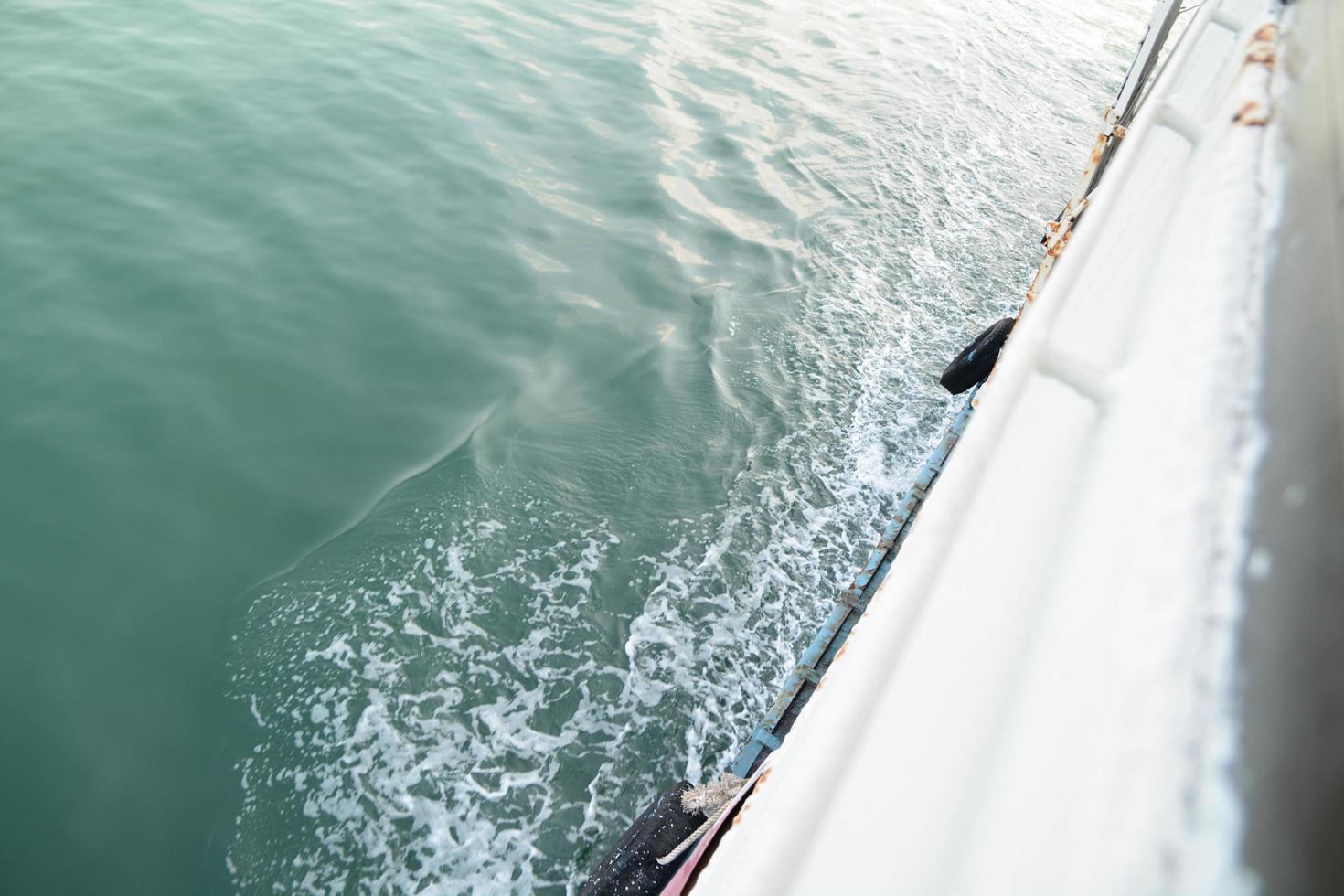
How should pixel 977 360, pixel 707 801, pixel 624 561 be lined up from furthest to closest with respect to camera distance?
pixel 977 360
pixel 624 561
pixel 707 801

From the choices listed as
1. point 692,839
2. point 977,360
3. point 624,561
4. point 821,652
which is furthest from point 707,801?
point 977,360

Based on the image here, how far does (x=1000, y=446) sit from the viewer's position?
4.13 feet

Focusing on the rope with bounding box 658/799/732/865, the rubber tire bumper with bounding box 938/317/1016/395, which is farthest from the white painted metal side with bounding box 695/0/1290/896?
the rubber tire bumper with bounding box 938/317/1016/395

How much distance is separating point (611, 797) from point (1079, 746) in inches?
147

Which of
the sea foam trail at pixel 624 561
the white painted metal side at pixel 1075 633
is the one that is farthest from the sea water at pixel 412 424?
the white painted metal side at pixel 1075 633

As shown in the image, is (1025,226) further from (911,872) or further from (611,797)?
(911,872)

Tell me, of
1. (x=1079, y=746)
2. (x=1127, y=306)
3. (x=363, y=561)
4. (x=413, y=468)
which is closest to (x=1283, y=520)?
(x=1079, y=746)

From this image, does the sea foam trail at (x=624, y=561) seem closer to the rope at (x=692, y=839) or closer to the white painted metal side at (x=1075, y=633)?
the rope at (x=692, y=839)

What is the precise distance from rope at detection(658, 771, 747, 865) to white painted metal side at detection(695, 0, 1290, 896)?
174 cm

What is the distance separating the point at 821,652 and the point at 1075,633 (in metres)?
3.43

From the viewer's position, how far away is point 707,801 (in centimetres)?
306

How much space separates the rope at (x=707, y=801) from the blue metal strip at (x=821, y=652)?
416 millimetres

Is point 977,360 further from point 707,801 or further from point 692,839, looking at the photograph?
point 692,839

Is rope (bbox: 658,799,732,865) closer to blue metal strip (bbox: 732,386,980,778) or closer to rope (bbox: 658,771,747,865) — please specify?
rope (bbox: 658,771,747,865)
